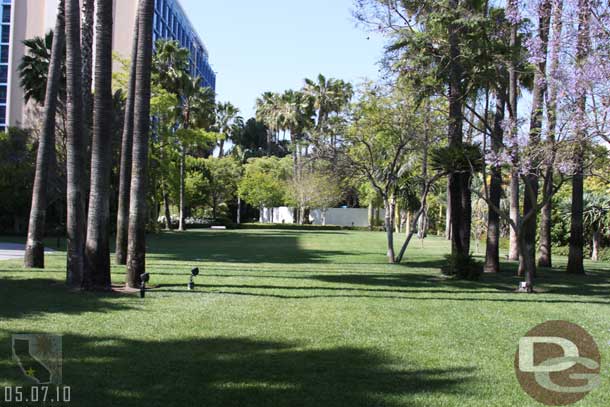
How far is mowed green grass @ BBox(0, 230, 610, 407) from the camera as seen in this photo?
5.44 m

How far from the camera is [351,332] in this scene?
8.23 meters

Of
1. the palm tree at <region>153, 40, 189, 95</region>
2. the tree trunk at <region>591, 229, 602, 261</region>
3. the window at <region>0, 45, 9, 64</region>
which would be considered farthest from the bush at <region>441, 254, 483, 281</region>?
the window at <region>0, 45, 9, 64</region>

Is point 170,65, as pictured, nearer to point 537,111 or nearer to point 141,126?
point 141,126

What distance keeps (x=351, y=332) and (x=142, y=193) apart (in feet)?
19.7

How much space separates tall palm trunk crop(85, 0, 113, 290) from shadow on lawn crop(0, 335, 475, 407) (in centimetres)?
434

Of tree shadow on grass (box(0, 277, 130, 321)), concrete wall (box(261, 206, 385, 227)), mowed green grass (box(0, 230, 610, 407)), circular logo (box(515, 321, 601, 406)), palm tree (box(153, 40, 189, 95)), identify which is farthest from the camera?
concrete wall (box(261, 206, 385, 227))

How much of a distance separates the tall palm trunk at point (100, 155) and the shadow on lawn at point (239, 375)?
4339mm

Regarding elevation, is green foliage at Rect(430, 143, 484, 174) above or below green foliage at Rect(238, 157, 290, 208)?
below

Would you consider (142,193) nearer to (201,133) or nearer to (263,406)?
(263,406)

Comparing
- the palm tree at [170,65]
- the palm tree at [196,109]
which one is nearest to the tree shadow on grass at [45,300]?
the palm tree at [170,65]

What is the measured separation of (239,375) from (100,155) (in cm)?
678

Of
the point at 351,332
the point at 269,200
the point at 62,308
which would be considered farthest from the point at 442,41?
the point at 269,200

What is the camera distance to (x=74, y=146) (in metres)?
11.5

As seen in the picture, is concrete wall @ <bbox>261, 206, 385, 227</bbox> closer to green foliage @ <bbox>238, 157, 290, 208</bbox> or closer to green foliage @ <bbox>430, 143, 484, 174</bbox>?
green foliage @ <bbox>238, 157, 290, 208</bbox>
